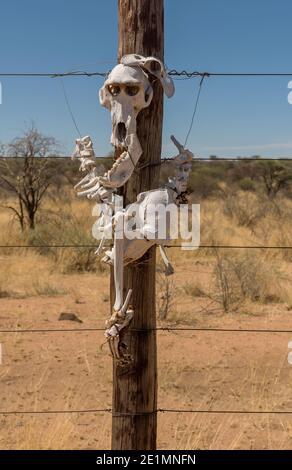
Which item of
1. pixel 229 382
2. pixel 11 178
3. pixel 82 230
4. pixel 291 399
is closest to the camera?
pixel 291 399

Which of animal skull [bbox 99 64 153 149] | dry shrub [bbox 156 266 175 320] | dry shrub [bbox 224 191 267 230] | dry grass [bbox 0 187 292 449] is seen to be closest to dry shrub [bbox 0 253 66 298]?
dry grass [bbox 0 187 292 449]

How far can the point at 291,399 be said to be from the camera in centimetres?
567

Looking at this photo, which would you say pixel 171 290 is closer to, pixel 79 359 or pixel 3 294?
pixel 3 294

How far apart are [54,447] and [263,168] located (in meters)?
22.6

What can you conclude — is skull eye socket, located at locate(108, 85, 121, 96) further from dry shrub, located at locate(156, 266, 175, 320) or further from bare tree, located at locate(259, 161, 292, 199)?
bare tree, located at locate(259, 161, 292, 199)

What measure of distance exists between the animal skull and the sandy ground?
235 cm

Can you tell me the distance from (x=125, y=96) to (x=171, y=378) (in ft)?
12.1

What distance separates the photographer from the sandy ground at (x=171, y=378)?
489 cm

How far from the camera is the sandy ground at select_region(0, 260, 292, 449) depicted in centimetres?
489

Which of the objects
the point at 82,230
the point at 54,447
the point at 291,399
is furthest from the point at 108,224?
the point at 82,230

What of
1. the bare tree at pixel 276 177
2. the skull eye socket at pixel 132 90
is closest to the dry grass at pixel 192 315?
the skull eye socket at pixel 132 90

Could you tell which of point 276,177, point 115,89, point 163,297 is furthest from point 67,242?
point 276,177

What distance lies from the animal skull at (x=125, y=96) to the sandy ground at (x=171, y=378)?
2.35 meters

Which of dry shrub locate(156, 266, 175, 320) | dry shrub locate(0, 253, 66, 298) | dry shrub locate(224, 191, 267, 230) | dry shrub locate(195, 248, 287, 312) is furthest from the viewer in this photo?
dry shrub locate(224, 191, 267, 230)
